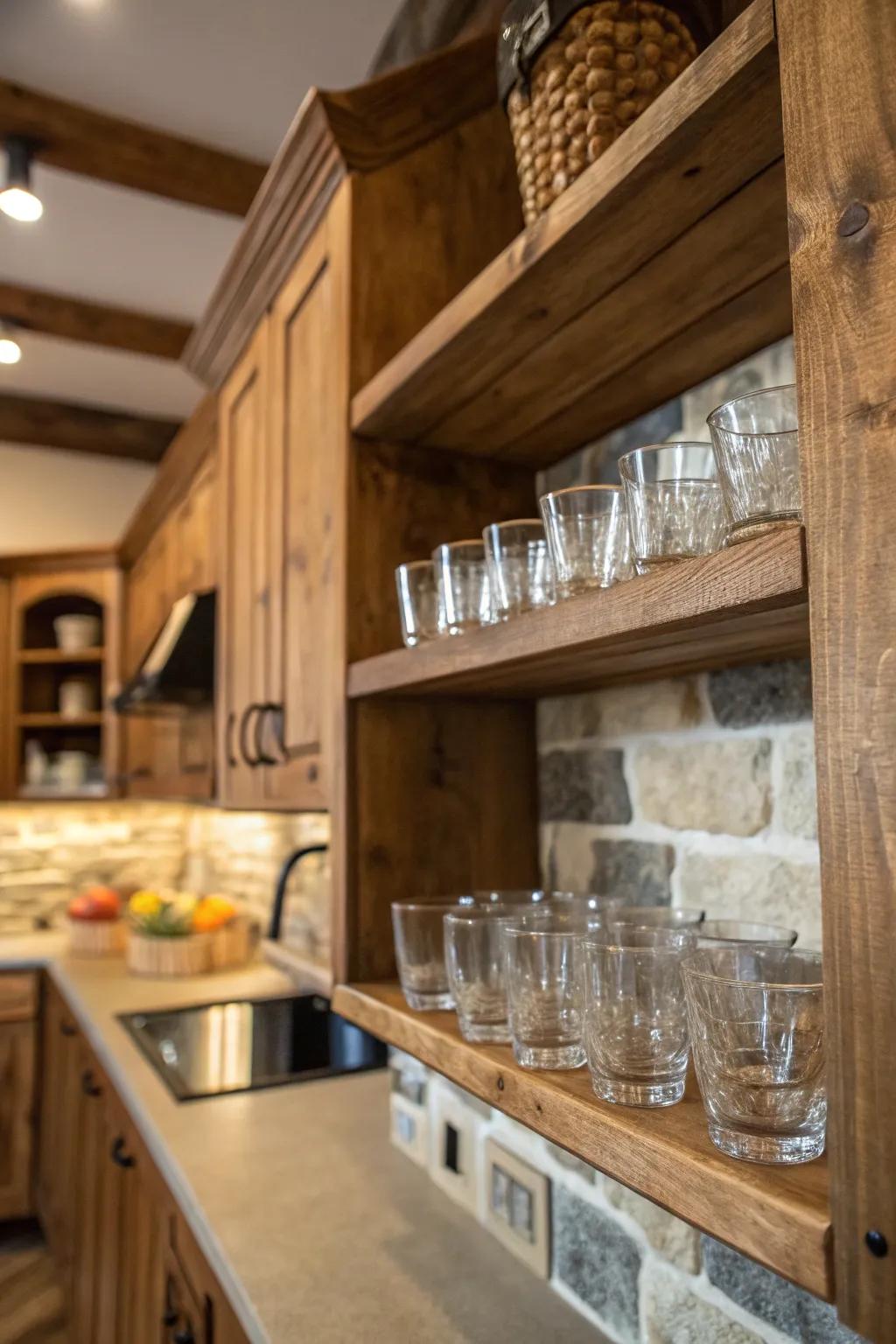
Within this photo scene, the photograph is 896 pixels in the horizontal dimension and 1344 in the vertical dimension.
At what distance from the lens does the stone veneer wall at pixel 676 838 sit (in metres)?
0.88

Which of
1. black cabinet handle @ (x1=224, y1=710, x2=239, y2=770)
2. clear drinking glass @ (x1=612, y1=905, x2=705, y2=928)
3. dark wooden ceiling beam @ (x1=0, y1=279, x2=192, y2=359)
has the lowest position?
clear drinking glass @ (x1=612, y1=905, x2=705, y2=928)

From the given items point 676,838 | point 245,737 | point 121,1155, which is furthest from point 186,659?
point 676,838

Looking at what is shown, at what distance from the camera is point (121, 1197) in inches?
75.8

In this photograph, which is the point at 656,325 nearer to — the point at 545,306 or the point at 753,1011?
the point at 545,306

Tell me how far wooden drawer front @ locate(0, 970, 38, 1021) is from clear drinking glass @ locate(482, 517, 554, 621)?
2.99 m

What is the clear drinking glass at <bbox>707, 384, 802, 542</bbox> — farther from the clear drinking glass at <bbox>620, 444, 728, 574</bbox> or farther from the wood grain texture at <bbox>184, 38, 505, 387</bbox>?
the wood grain texture at <bbox>184, 38, 505, 387</bbox>

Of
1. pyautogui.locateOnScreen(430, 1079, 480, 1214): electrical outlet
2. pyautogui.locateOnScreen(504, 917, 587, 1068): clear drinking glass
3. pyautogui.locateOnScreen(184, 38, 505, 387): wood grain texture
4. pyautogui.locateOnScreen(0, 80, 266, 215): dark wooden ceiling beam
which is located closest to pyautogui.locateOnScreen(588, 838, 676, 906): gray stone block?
pyautogui.locateOnScreen(504, 917, 587, 1068): clear drinking glass

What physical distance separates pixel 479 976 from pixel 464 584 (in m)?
0.38

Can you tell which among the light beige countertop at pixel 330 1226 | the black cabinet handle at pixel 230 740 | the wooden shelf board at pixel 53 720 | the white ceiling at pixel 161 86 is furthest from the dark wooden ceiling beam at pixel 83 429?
the light beige countertop at pixel 330 1226

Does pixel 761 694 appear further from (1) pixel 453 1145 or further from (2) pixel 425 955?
(1) pixel 453 1145

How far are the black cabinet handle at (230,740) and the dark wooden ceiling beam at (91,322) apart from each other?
1925 millimetres

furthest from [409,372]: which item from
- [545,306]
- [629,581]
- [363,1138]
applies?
[363,1138]

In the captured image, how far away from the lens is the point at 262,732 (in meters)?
1.75

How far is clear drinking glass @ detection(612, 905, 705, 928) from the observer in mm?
835
